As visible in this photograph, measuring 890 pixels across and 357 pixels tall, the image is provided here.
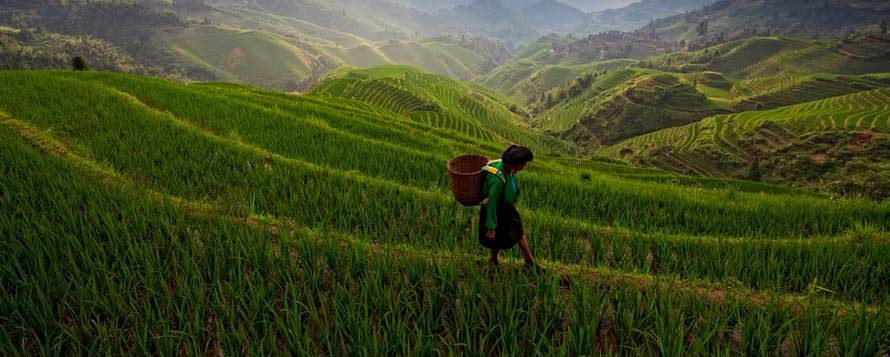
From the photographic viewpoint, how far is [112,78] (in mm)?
17031

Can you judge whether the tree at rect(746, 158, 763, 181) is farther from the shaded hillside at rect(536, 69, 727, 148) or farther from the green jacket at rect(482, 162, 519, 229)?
the green jacket at rect(482, 162, 519, 229)

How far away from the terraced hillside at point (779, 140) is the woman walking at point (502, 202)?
87.1 m

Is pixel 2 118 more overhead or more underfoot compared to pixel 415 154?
more underfoot

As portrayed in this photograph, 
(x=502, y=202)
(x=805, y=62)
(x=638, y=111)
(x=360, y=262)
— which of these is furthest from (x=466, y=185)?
(x=805, y=62)

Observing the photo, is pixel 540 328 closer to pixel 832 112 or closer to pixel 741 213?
pixel 741 213

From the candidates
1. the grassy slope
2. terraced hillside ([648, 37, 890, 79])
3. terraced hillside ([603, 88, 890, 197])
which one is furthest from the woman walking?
terraced hillside ([648, 37, 890, 79])

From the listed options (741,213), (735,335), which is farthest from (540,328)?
(741,213)

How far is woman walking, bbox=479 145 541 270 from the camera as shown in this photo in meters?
3.65

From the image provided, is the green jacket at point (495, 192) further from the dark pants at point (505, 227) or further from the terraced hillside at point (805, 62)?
the terraced hillside at point (805, 62)

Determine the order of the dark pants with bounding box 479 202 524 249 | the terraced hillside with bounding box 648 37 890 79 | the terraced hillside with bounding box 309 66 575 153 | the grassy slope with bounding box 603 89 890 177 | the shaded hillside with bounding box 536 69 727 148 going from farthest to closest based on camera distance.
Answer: the terraced hillside with bounding box 648 37 890 79 → the shaded hillside with bounding box 536 69 727 148 → the terraced hillside with bounding box 309 66 575 153 → the grassy slope with bounding box 603 89 890 177 → the dark pants with bounding box 479 202 524 249

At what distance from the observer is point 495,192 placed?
3.66 m

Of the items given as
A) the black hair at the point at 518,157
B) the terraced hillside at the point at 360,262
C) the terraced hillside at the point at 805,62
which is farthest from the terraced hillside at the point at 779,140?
the black hair at the point at 518,157

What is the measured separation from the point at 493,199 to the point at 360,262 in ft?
5.35

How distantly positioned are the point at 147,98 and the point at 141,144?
23.2ft
